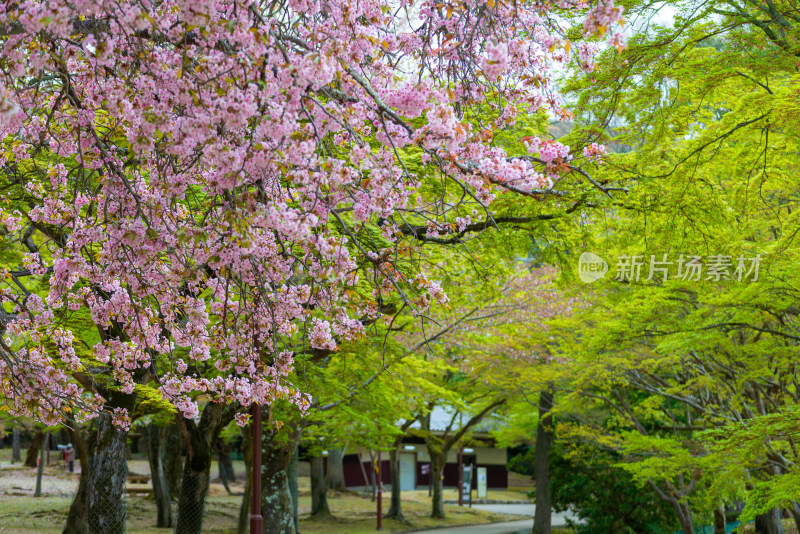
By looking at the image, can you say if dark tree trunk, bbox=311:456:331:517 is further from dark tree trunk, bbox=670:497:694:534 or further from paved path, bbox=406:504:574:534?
dark tree trunk, bbox=670:497:694:534

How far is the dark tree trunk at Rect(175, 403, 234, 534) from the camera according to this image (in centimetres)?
1356

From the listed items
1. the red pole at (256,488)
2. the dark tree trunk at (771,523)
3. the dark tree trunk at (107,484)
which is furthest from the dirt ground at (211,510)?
the dark tree trunk at (771,523)

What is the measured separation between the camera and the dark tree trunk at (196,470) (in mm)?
13562

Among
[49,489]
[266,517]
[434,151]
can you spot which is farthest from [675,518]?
[49,489]

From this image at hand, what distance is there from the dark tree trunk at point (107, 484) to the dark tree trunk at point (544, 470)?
45.4 ft

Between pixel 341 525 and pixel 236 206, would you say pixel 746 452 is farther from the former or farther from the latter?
pixel 341 525

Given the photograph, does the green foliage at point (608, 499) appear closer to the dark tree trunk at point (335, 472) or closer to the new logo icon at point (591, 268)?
the new logo icon at point (591, 268)

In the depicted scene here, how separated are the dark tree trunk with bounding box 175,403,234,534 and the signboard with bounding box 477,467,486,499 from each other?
2478 cm

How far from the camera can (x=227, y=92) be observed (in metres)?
3.73

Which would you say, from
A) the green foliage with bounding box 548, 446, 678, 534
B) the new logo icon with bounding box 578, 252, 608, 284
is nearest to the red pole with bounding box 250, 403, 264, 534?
the new logo icon with bounding box 578, 252, 608, 284

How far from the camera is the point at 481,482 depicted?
1469 inches

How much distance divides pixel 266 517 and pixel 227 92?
12092 millimetres

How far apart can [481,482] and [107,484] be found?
2826 centimetres

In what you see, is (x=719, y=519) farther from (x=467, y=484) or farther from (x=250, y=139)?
(x=467, y=484)
